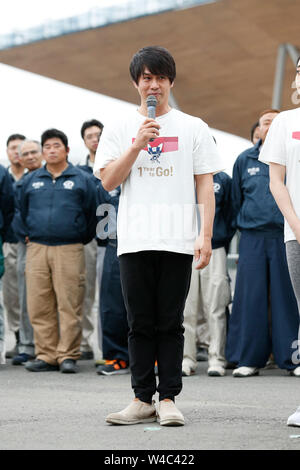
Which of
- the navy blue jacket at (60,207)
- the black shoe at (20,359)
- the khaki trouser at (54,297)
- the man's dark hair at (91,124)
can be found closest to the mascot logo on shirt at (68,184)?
the navy blue jacket at (60,207)

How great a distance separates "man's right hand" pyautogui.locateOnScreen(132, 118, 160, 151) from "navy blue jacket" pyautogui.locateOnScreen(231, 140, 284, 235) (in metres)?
3.16

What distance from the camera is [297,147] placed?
4.19 metres

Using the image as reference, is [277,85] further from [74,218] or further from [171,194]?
[171,194]

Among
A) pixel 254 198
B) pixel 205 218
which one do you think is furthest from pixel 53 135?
pixel 205 218

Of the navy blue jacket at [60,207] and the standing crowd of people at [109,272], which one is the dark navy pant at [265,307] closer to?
the standing crowd of people at [109,272]

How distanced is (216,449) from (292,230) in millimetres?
1265

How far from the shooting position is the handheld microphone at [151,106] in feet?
13.2

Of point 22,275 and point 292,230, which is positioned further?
point 22,275

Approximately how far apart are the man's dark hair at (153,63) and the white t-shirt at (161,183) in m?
0.24

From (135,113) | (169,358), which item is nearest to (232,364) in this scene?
(169,358)

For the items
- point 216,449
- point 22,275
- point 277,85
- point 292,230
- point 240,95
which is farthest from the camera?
point 240,95

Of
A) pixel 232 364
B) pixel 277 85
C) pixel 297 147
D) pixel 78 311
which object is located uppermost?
pixel 277 85

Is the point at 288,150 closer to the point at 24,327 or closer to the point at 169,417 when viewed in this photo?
the point at 169,417
